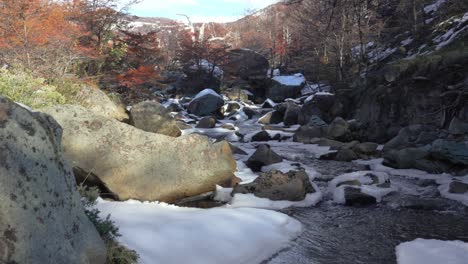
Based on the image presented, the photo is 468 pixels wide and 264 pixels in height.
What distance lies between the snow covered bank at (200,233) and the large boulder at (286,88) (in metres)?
23.3

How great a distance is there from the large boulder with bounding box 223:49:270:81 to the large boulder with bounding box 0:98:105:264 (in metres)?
30.4

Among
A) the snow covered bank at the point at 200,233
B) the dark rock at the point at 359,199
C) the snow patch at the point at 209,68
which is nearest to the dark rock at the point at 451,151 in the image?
the dark rock at the point at 359,199

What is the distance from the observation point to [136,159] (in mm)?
7047

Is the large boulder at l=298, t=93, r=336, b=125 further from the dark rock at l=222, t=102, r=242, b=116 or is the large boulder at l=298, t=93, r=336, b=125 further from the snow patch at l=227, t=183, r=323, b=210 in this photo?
the snow patch at l=227, t=183, r=323, b=210

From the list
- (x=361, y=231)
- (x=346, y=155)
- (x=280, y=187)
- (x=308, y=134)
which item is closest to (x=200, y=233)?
(x=361, y=231)

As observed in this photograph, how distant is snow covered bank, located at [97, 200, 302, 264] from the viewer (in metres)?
4.02

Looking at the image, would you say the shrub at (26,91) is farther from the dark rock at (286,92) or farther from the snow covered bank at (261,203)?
the dark rock at (286,92)

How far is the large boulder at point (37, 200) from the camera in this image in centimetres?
230

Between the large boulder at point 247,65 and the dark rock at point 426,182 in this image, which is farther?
the large boulder at point 247,65

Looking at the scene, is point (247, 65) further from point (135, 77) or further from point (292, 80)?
point (135, 77)

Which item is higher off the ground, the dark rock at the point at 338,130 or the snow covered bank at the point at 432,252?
the snow covered bank at the point at 432,252

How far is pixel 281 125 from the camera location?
20.1 metres

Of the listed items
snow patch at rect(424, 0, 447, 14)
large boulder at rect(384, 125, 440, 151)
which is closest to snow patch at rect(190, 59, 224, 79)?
snow patch at rect(424, 0, 447, 14)

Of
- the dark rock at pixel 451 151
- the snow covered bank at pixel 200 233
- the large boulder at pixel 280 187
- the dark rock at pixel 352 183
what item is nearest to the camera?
the snow covered bank at pixel 200 233
